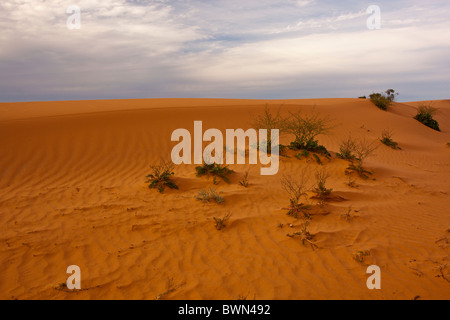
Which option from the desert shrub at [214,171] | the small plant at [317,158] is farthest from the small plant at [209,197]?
the small plant at [317,158]

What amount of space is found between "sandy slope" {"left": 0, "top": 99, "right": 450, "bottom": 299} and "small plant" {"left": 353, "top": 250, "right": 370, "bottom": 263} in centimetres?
6

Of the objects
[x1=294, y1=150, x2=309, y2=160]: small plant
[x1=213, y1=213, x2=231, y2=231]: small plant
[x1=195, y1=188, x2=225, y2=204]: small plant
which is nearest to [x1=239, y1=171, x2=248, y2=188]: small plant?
[x1=195, y1=188, x2=225, y2=204]: small plant

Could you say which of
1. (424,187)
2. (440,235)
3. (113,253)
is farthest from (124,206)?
(424,187)

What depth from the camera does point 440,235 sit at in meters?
4.45

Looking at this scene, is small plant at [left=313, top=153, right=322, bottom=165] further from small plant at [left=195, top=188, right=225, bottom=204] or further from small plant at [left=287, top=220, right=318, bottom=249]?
small plant at [left=287, top=220, right=318, bottom=249]

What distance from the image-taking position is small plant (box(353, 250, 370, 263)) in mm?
3740

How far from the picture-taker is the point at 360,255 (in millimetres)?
3807

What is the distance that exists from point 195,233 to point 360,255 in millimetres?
2250

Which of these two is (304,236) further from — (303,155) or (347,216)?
(303,155)

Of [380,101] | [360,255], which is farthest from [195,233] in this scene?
[380,101]

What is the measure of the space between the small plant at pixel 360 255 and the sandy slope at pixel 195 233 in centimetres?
6

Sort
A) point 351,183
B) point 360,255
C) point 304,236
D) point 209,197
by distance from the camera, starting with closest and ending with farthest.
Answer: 1. point 360,255
2. point 304,236
3. point 209,197
4. point 351,183
